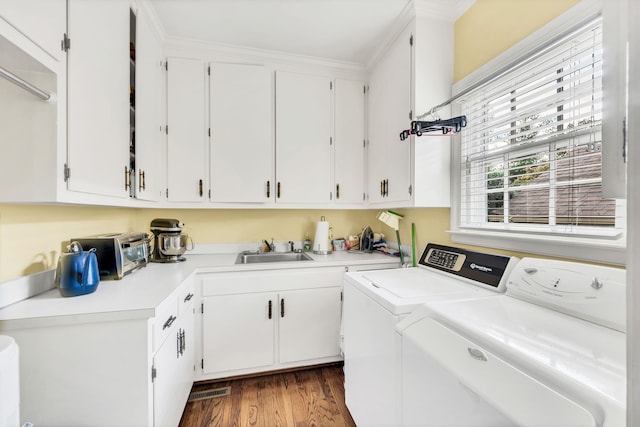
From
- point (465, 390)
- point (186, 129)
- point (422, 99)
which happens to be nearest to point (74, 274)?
point (186, 129)

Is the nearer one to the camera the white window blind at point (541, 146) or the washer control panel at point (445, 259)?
the white window blind at point (541, 146)

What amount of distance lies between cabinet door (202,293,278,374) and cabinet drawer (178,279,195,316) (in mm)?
144

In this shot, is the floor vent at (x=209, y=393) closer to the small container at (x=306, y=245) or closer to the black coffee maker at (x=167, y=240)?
the black coffee maker at (x=167, y=240)

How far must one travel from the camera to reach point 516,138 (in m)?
1.35

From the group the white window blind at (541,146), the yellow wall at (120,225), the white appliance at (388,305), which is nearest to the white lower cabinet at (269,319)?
the white appliance at (388,305)

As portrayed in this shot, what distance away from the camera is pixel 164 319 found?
3.95 ft

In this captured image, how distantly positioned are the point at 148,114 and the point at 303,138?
114 cm

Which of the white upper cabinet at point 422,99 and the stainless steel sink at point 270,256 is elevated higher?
the white upper cabinet at point 422,99

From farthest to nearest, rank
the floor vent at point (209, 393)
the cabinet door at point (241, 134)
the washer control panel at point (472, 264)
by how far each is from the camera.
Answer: the cabinet door at point (241, 134) < the floor vent at point (209, 393) < the washer control panel at point (472, 264)

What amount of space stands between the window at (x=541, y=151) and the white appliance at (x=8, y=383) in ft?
6.18

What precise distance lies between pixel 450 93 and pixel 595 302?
56.1 inches

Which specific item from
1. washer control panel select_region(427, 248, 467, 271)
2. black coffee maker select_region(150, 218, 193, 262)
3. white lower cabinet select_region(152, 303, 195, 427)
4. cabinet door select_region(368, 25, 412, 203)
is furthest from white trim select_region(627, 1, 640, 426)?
black coffee maker select_region(150, 218, 193, 262)

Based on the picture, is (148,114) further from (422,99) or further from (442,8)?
(442,8)

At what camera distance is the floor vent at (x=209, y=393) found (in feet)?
5.86
